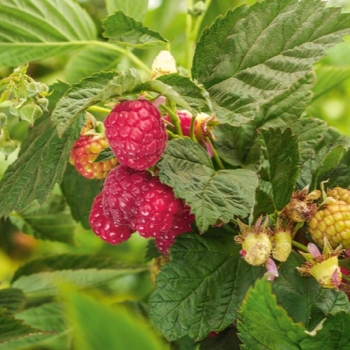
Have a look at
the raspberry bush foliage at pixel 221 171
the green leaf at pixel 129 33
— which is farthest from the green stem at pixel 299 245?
the green leaf at pixel 129 33

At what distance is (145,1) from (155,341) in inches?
23.1

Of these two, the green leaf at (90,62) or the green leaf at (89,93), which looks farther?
the green leaf at (90,62)

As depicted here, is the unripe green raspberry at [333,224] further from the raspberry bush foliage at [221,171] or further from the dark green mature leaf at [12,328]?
the dark green mature leaf at [12,328]

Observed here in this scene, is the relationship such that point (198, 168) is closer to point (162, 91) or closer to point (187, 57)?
point (162, 91)

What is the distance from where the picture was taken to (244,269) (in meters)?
0.53

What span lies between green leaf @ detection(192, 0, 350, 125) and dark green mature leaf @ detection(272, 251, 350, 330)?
139 millimetres

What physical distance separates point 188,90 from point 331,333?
0.20 metres

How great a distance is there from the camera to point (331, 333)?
419 millimetres

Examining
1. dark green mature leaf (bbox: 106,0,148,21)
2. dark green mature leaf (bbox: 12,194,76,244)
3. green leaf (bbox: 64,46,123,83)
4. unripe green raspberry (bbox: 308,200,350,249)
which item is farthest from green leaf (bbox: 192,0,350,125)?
dark green mature leaf (bbox: 12,194,76,244)

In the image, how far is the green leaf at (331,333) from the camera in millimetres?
416

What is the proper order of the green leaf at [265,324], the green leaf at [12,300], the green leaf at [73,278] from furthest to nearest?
the green leaf at [73,278] → the green leaf at [12,300] → the green leaf at [265,324]

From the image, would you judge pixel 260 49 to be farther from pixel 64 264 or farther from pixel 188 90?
pixel 64 264

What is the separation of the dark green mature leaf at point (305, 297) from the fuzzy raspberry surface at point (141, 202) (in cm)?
10

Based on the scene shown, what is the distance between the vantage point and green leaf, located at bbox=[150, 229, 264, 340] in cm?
→ 50
